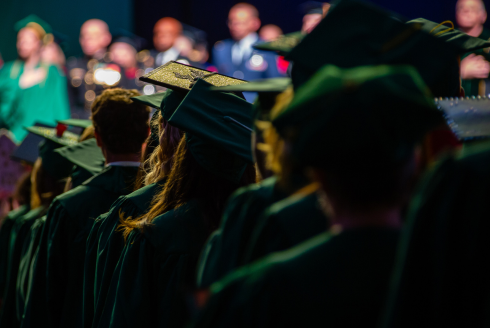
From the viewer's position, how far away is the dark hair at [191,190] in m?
1.73

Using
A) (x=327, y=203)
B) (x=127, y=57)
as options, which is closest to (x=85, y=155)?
(x=327, y=203)

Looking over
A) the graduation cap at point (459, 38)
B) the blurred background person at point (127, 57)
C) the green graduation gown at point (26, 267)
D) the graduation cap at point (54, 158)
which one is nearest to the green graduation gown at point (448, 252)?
the graduation cap at point (459, 38)

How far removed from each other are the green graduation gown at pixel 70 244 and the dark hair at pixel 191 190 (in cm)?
64

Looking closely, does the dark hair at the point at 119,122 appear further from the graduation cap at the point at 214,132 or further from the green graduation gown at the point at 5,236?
the green graduation gown at the point at 5,236

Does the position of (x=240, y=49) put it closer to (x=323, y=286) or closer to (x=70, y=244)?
(x=70, y=244)

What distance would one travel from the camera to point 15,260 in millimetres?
3197

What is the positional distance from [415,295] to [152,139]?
1.58 meters

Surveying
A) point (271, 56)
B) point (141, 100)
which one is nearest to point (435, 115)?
point (141, 100)

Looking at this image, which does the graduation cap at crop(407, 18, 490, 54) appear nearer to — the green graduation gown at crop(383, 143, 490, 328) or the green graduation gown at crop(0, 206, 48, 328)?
the green graduation gown at crop(383, 143, 490, 328)

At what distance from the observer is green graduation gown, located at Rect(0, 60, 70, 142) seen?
7078 millimetres

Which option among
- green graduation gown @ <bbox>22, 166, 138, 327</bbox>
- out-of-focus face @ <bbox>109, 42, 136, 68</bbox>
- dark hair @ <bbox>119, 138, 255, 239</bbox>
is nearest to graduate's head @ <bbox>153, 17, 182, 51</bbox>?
out-of-focus face @ <bbox>109, 42, 136, 68</bbox>

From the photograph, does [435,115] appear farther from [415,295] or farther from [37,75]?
[37,75]

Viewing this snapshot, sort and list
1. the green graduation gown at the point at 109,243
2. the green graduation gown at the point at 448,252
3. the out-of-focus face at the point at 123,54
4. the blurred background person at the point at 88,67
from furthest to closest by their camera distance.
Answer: the out-of-focus face at the point at 123,54
the blurred background person at the point at 88,67
the green graduation gown at the point at 109,243
the green graduation gown at the point at 448,252

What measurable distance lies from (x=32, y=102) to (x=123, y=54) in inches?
63.8
